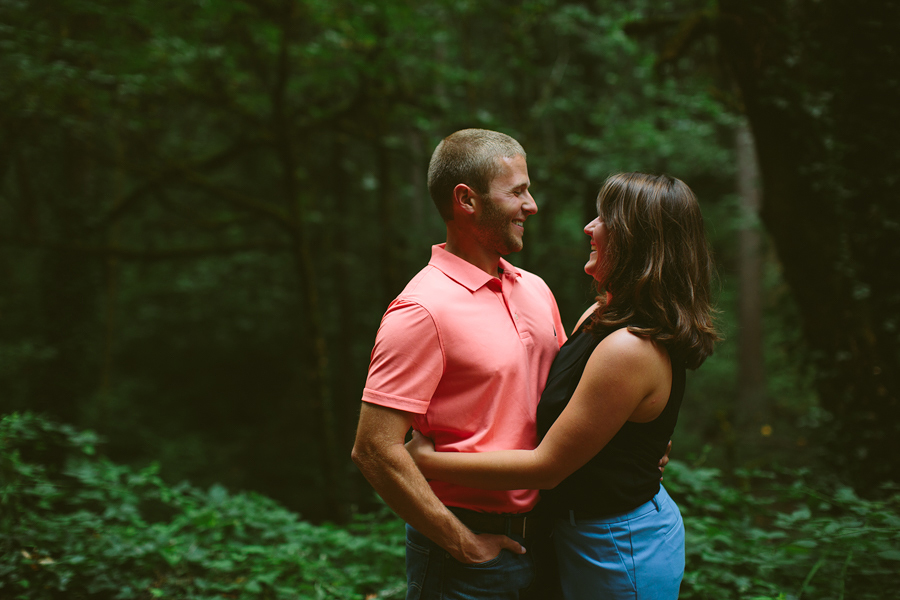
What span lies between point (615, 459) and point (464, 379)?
20.7 inches

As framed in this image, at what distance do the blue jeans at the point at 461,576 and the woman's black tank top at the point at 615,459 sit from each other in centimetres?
26

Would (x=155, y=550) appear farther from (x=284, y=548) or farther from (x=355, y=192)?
(x=355, y=192)

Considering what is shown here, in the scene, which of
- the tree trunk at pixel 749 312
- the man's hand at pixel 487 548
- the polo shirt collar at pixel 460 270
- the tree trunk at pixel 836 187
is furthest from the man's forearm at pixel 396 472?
the tree trunk at pixel 749 312

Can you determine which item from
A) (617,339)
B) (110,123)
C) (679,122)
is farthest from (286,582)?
(679,122)

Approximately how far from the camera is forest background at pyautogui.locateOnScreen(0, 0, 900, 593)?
399cm

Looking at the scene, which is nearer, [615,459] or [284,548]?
[615,459]

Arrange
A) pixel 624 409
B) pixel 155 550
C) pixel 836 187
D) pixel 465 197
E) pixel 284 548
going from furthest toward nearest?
pixel 836 187, pixel 284 548, pixel 155 550, pixel 465 197, pixel 624 409

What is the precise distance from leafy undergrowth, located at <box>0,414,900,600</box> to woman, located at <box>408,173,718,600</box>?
122 cm

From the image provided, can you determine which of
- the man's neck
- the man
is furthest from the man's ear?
the man's neck

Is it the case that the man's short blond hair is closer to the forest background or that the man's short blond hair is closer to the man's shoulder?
the man's shoulder

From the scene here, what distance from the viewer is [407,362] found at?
5.51 ft

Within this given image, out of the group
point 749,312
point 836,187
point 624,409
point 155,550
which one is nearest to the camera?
point 624,409

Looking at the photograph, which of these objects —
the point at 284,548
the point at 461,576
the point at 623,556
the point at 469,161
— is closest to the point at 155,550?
the point at 284,548

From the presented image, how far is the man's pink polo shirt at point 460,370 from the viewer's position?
169 cm
